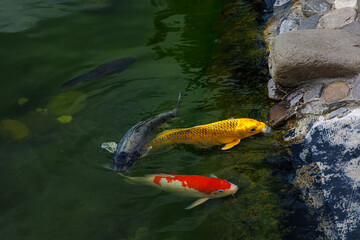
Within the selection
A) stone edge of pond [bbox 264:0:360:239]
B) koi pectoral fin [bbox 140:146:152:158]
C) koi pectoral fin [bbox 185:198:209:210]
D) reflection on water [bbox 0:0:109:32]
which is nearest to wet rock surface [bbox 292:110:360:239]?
stone edge of pond [bbox 264:0:360:239]

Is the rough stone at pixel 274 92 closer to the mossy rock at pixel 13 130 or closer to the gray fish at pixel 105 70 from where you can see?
the gray fish at pixel 105 70

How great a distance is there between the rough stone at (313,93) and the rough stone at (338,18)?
4.90 feet

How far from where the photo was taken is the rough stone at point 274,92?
5664mm

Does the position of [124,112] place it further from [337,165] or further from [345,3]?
[345,3]

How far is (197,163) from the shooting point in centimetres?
488

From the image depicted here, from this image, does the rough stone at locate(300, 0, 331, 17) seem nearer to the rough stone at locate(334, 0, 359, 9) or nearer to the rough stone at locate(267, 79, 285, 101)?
the rough stone at locate(334, 0, 359, 9)

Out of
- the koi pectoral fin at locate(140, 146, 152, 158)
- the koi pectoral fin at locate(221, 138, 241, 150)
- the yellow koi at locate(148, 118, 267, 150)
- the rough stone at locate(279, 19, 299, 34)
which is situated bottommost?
the koi pectoral fin at locate(221, 138, 241, 150)

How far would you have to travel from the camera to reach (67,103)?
6160mm

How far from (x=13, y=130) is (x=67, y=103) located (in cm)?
98

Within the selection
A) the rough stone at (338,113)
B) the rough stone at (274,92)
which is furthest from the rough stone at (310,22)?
the rough stone at (338,113)

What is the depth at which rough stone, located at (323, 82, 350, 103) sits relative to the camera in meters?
4.89

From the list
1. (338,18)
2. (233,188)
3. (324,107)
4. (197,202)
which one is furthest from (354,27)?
(197,202)

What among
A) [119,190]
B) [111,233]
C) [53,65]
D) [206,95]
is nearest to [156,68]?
[206,95]

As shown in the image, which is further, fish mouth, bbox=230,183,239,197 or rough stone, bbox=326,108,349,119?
rough stone, bbox=326,108,349,119
